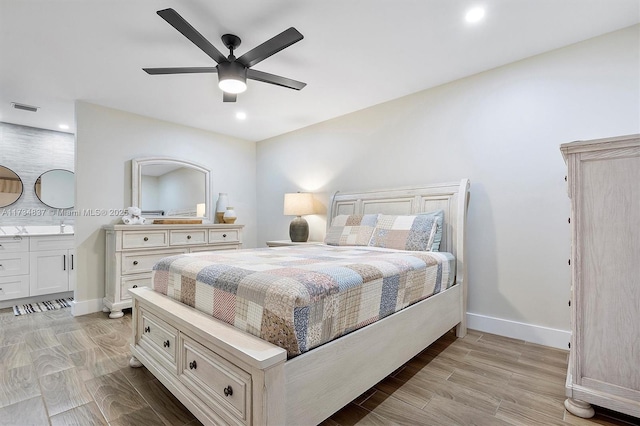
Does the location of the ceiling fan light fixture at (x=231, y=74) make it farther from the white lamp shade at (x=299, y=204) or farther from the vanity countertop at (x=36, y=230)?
the vanity countertop at (x=36, y=230)

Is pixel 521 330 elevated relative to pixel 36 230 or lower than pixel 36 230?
lower

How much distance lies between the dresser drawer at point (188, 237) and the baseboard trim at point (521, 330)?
3220mm

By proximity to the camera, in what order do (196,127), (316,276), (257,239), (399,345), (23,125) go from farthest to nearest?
(257,239) → (196,127) → (23,125) → (399,345) → (316,276)

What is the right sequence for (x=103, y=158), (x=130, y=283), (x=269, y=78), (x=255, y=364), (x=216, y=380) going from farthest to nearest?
(x=103, y=158), (x=130, y=283), (x=269, y=78), (x=216, y=380), (x=255, y=364)

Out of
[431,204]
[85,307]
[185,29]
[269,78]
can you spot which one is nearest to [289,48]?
[269,78]

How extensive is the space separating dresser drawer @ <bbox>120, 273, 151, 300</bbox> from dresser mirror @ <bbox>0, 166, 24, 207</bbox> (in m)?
2.25

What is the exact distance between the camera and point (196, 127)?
172 inches

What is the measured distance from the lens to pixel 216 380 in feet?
4.23

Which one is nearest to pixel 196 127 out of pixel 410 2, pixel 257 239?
pixel 257 239

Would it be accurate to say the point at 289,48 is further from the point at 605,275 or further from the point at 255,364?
the point at 605,275

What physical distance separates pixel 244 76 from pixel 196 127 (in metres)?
2.51

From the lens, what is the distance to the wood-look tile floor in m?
1.51

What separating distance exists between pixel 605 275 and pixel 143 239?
392cm

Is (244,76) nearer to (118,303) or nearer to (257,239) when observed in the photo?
(118,303)
